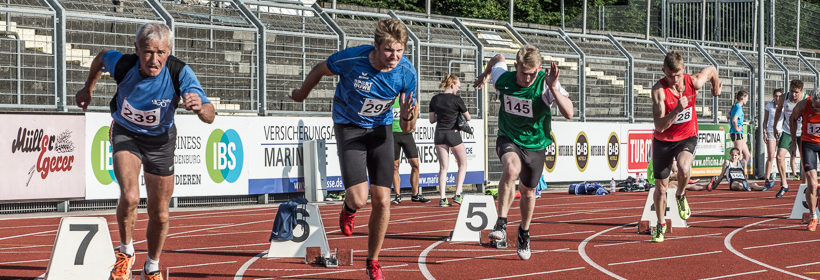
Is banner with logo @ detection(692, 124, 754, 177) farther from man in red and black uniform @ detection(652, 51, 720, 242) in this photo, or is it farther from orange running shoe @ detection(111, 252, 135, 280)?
orange running shoe @ detection(111, 252, 135, 280)

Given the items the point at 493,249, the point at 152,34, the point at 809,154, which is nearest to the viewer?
the point at 152,34

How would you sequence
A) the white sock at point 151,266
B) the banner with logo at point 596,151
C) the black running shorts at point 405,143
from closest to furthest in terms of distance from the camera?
the white sock at point 151,266, the black running shorts at point 405,143, the banner with logo at point 596,151

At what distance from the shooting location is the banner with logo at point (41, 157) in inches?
533

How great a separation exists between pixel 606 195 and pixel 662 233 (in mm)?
8825

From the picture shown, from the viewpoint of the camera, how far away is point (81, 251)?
753cm

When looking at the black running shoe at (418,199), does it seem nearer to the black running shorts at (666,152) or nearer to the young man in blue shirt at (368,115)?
the black running shorts at (666,152)

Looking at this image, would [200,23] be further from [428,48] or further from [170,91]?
[170,91]

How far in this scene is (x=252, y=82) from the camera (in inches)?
652

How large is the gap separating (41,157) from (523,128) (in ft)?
23.0

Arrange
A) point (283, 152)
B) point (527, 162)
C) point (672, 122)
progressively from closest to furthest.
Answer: point (527, 162)
point (672, 122)
point (283, 152)

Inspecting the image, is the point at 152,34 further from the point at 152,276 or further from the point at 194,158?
the point at 194,158

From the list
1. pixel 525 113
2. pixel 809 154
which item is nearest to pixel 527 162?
pixel 525 113

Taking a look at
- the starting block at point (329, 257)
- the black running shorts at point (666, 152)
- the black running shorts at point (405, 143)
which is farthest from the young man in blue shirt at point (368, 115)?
the black running shorts at point (405, 143)

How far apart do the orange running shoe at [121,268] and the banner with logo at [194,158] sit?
23.9ft
